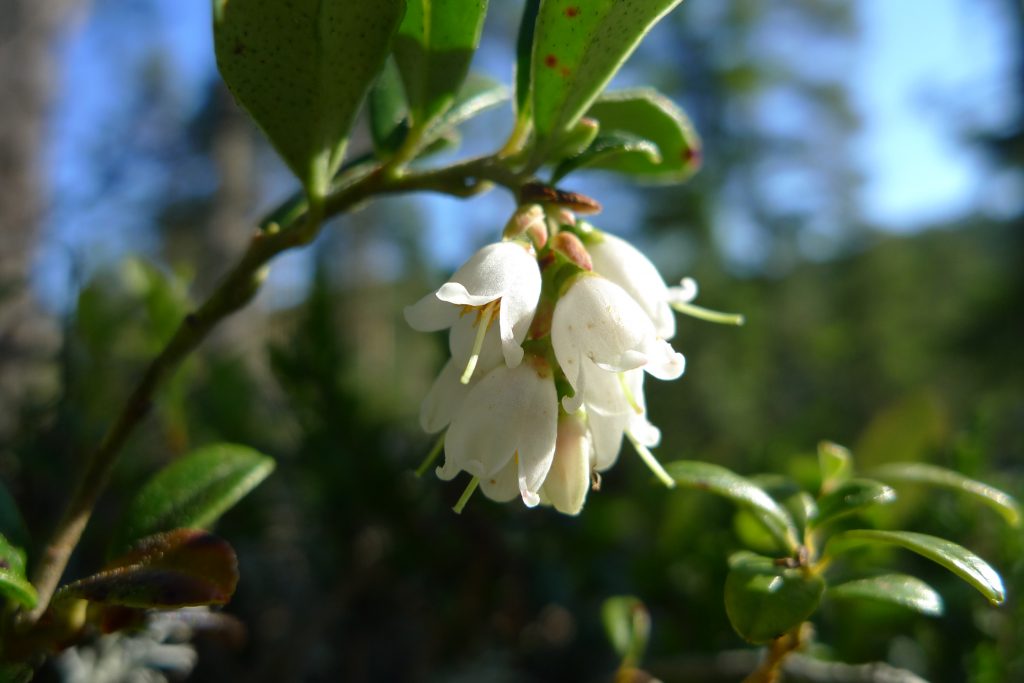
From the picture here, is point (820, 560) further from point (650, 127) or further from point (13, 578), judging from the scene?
point (13, 578)

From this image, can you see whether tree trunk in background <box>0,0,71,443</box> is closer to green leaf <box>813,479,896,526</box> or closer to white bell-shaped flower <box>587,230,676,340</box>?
white bell-shaped flower <box>587,230,676,340</box>

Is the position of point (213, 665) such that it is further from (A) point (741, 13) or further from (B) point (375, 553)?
(A) point (741, 13)

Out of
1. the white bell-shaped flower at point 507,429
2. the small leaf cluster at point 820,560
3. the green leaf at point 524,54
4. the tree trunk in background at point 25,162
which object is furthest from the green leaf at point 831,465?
the tree trunk in background at point 25,162

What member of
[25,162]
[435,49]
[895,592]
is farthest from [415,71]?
[25,162]

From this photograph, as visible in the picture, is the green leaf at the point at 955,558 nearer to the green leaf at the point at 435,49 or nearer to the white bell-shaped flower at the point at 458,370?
the white bell-shaped flower at the point at 458,370

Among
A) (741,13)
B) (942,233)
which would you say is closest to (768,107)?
(741,13)
